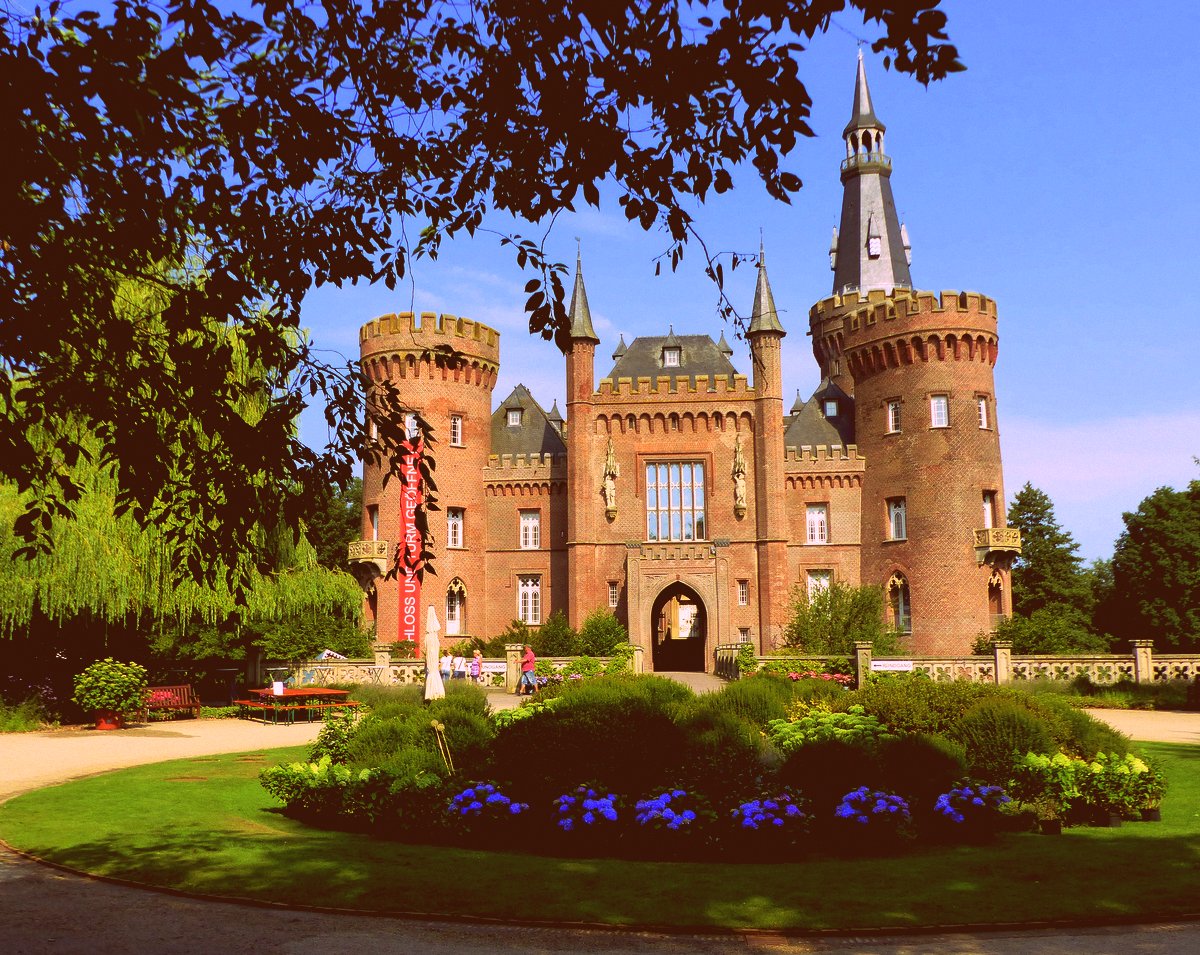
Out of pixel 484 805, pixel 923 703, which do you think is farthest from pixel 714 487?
pixel 484 805

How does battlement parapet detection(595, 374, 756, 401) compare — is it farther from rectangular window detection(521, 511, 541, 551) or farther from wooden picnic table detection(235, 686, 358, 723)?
wooden picnic table detection(235, 686, 358, 723)

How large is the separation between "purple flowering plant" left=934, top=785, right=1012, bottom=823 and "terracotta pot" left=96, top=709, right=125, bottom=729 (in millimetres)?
19673

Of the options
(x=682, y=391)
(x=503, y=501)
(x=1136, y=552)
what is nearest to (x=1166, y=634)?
(x=1136, y=552)

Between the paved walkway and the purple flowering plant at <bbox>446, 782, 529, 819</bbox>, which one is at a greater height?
the purple flowering plant at <bbox>446, 782, 529, 819</bbox>

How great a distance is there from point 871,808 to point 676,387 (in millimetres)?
37170

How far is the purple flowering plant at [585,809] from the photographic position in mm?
10812

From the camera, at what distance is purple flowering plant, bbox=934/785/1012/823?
11.3 m

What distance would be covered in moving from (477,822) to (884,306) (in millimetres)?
38626

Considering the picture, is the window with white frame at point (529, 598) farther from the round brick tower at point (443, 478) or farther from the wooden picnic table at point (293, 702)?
the wooden picnic table at point (293, 702)

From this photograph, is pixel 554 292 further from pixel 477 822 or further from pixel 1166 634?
pixel 1166 634

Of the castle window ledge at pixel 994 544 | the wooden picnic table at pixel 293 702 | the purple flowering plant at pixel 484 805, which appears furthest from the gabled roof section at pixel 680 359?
the purple flowering plant at pixel 484 805

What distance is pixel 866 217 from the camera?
186 feet

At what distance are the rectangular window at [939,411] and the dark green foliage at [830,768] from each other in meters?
35.0

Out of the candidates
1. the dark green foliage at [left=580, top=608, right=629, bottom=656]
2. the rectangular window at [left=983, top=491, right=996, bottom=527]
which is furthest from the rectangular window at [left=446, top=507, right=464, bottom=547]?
Result: the rectangular window at [left=983, top=491, right=996, bottom=527]
